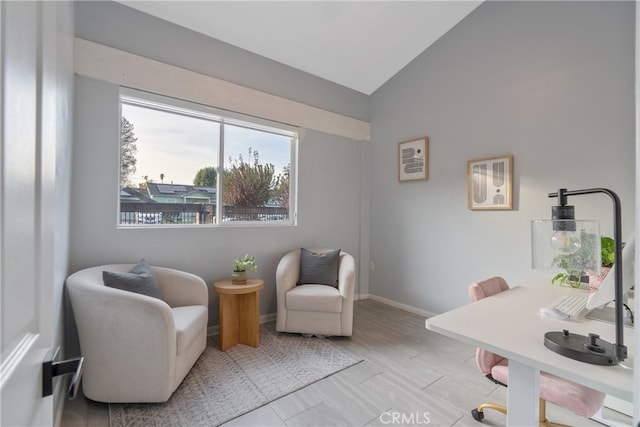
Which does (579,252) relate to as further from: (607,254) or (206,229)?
(206,229)

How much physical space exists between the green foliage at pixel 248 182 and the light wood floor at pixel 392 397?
1783mm

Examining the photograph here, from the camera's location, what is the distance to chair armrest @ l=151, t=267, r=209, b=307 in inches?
88.9

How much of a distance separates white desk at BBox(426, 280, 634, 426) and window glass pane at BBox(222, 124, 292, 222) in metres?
2.41

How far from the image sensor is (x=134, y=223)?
2.47m

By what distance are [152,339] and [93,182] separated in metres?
1.41

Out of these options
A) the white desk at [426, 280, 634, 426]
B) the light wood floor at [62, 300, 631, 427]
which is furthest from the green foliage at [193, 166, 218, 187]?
the white desk at [426, 280, 634, 426]

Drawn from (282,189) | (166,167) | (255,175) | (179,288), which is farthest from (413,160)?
(179,288)

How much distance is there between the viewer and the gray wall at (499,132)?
2.18 metres

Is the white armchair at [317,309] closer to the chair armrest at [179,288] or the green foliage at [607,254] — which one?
the chair armrest at [179,288]

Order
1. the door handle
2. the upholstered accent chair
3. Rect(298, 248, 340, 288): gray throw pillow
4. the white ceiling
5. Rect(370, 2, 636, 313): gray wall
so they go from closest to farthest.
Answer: the door handle
the upholstered accent chair
Rect(370, 2, 636, 313): gray wall
the white ceiling
Rect(298, 248, 340, 288): gray throw pillow

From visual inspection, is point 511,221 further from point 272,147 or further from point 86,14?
point 86,14

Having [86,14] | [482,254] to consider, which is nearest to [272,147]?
[86,14]

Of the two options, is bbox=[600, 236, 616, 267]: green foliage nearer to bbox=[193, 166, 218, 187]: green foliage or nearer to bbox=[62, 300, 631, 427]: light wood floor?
bbox=[62, 300, 631, 427]: light wood floor

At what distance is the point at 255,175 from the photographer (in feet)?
10.6
